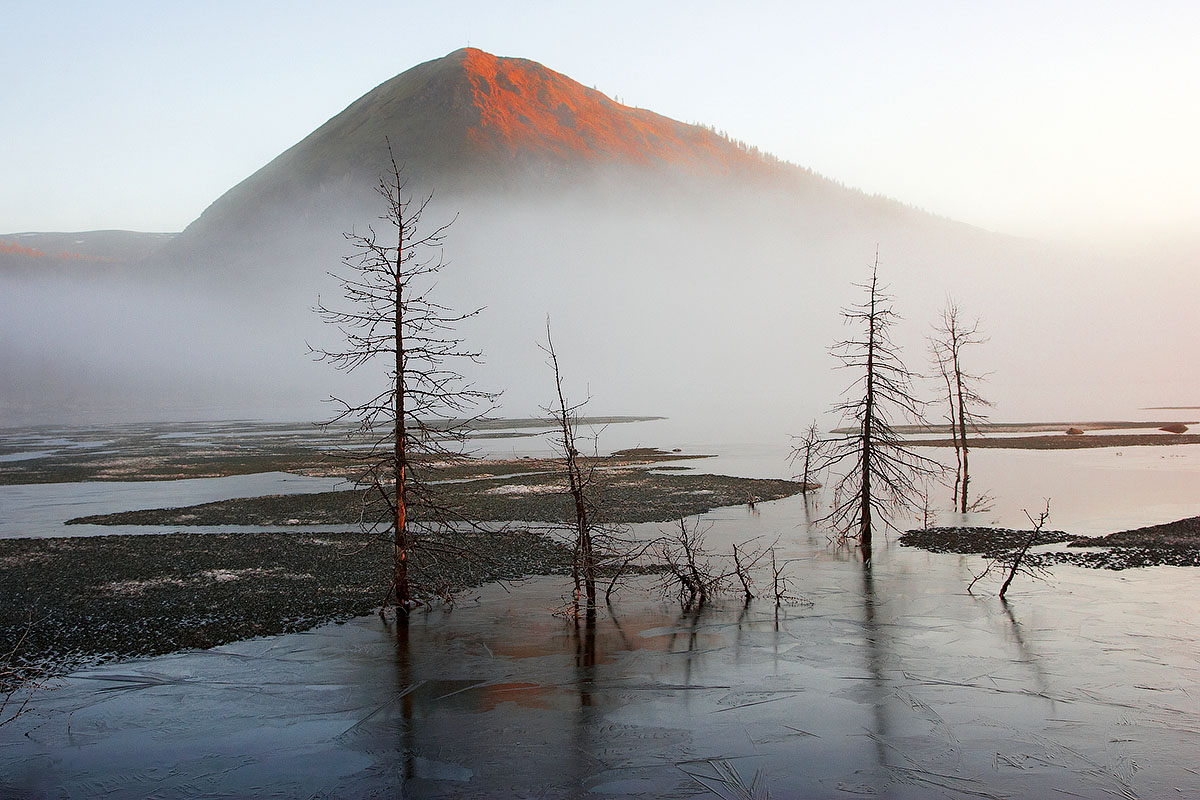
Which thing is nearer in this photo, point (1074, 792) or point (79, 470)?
point (1074, 792)

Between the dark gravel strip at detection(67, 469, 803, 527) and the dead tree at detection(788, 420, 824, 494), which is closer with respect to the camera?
the dark gravel strip at detection(67, 469, 803, 527)

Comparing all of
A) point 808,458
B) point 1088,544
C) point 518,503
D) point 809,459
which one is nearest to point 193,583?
point 518,503

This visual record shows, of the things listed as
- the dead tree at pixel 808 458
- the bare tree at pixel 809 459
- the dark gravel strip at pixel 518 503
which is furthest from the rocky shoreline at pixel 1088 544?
the dark gravel strip at pixel 518 503

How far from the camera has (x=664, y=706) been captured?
59.7 ft

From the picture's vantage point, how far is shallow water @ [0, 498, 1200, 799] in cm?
1505

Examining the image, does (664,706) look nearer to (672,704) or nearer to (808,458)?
(672,704)

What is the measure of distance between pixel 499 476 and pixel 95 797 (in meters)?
46.4

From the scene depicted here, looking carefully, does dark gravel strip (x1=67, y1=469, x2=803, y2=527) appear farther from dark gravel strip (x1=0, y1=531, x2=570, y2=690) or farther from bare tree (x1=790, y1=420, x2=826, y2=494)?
dark gravel strip (x1=0, y1=531, x2=570, y2=690)

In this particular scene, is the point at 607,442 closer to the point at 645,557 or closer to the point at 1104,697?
the point at 645,557

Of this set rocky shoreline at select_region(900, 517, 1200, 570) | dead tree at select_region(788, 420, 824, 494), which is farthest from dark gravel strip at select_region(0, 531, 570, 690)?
dead tree at select_region(788, 420, 824, 494)

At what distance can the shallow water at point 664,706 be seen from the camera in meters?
15.1

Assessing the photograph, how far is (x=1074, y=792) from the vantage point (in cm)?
1416

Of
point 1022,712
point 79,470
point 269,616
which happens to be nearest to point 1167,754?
point 1022,712

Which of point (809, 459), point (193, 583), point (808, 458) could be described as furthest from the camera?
point (809, 459)
